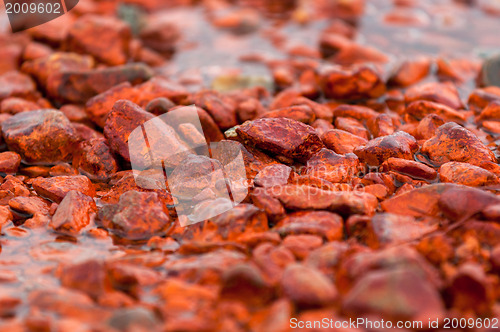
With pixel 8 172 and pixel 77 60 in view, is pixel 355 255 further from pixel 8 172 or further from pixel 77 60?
pixel 77 60

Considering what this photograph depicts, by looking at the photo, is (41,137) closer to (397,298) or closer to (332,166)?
(332,166)

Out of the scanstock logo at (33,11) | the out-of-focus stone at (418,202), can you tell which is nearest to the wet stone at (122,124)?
the out-of-focus stone at (418,202)

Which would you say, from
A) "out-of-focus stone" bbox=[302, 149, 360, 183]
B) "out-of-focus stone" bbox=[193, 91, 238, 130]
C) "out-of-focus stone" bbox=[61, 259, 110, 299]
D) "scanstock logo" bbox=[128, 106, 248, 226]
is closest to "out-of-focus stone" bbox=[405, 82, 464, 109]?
"out-of-focus stone" bbox=[302, 149, 360, 183]

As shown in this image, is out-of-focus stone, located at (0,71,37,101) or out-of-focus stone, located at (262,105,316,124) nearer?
out-of-focus stone, located at (262,105,316,124)

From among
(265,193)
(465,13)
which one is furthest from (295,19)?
(265,193)

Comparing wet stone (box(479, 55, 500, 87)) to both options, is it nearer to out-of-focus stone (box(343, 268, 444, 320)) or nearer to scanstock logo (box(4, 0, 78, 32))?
out-of-focus stone (box(343, 268, 444, 320))

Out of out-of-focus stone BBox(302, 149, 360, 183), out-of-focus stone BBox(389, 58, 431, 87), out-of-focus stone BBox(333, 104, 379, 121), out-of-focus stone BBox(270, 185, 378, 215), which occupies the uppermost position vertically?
out-of-focus stone BBox(270, 185, 378, 215)

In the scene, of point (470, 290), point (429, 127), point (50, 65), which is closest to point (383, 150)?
point (429, 127)
